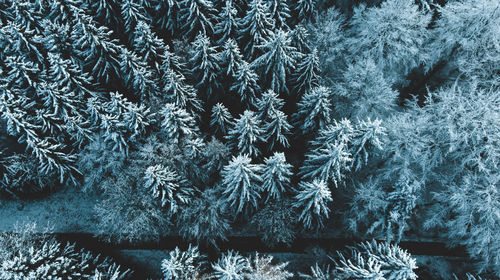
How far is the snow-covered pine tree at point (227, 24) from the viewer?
2135 cm

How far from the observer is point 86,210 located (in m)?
24.1

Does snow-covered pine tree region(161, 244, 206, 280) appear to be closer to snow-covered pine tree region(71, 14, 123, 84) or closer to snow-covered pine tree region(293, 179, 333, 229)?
snow-covered pine tree region(293, 179, 333, 229)

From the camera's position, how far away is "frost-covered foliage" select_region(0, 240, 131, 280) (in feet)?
50.7

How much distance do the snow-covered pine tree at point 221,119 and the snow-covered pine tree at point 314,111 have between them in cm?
495

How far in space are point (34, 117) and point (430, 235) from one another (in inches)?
1213

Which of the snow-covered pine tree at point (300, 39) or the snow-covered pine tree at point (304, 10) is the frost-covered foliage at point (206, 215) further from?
the snow-covered pine tree at point (304, 10)

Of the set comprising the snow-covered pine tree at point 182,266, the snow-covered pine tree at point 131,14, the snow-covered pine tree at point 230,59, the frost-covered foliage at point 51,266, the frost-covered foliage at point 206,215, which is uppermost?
the snow-covered pine tree at point 131,14

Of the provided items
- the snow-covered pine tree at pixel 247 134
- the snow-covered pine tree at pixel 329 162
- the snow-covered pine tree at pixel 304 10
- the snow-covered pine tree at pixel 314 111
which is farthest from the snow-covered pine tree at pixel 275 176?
the snow-covered pine tree at pixel 304 10

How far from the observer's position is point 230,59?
2059 cm

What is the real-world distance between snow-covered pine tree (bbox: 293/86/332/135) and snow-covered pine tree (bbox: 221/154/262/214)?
5.22 meters

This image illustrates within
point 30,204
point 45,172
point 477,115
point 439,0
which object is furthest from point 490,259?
point 30,204

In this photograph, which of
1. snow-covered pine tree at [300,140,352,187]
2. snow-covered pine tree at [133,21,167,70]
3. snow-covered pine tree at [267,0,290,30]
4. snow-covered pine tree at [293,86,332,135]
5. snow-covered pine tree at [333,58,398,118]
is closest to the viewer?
snow-covered pine tree at [300,140,352,187]

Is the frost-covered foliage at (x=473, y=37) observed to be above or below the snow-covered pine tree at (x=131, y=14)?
above

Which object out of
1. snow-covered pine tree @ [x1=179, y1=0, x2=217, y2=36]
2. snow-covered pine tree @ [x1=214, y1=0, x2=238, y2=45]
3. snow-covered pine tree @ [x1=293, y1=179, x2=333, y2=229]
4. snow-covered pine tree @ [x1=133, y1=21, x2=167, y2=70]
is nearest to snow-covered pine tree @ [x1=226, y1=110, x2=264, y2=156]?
snow-covered pine tree @ [x1=293, y1=179, x2=333, y2=229]
